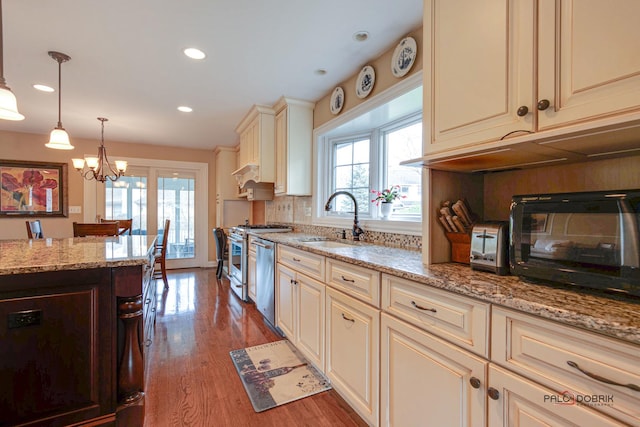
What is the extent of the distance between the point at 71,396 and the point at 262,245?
179 cm

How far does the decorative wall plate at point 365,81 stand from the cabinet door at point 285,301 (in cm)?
161

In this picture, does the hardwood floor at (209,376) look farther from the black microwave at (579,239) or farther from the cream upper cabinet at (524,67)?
the cream upper cabinet at (524,67)

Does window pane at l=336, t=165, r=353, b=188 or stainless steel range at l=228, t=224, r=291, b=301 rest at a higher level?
window pane at l=336, t=165, r=353, b=188

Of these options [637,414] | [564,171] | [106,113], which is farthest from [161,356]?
[106,113]

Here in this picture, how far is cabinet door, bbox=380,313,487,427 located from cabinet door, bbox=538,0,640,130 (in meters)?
0.85

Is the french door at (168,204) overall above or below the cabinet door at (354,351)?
above

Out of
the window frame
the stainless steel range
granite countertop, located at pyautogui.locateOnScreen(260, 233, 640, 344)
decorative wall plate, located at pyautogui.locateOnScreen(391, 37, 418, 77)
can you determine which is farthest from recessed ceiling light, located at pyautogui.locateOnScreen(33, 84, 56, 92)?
granite countertop, located at pyautogui.locateOnScreen(260, 233, 640, 344)

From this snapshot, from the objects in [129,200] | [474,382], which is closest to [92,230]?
[129,200]

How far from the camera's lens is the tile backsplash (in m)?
2.14

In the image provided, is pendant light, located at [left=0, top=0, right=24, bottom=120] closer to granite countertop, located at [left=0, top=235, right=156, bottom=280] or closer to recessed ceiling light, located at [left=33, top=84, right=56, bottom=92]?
granite countertop, located at [left=0, top=235, right=156, bottom=280]

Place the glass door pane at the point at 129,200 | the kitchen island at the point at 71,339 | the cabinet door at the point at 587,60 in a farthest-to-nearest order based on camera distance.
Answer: the glass door pane at the point at 129,200, the kitchen island at the point at 71,339, the cabinet door at the point at 587,60

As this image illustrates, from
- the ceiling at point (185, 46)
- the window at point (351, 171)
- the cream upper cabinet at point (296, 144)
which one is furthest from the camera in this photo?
the cream upper cabinet at point (296, 144)

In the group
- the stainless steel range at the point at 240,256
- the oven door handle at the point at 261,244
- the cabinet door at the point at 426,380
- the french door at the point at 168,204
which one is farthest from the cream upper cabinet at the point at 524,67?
the french door at the point at 168,204

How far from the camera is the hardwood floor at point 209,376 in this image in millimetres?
1678
